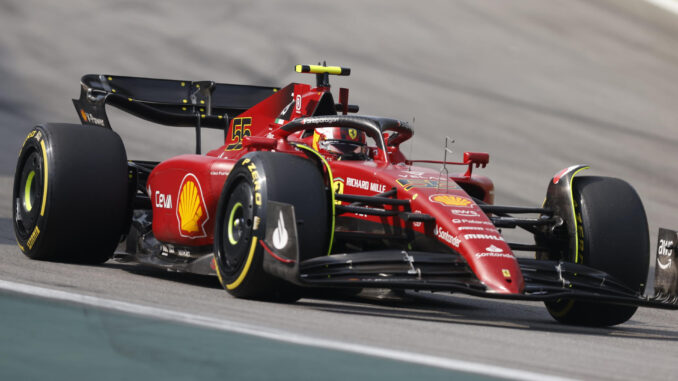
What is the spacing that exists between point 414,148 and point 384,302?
14.4 metres

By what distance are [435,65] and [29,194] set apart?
22.4 m

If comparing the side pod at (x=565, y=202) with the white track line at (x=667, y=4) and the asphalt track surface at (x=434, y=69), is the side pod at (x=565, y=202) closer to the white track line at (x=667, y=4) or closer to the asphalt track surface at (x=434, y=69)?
the asphalt track surface at (x=434, y=69)

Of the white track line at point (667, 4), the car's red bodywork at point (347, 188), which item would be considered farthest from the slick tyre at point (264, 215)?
Answer: the white track line at point (667, 4)

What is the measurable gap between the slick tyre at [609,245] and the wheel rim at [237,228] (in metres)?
2.36

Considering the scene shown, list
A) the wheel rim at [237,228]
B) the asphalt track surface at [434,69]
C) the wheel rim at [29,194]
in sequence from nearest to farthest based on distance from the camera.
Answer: the wheel rim at [237,228] < the wheel rim at [29,194] < the asphalt track surface at [434,69]

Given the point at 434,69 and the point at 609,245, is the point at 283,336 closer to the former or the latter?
the point at 609,245

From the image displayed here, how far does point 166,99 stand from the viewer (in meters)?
11.2

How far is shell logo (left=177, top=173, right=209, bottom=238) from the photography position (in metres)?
8.38

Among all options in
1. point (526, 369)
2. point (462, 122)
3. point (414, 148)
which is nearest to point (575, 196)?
point (526, 369)

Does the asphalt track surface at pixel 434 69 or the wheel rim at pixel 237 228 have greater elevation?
the asphalt track surface at pixel 434 69

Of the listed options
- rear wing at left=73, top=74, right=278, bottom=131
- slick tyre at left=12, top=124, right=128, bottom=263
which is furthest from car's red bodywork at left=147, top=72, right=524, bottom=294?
rear wing at left=73, top=74, right=278, bottom=131

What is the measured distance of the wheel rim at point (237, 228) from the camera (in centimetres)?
713

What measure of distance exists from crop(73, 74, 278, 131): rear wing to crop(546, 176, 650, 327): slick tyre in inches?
179

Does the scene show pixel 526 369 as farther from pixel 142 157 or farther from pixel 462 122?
pixel 462 122
